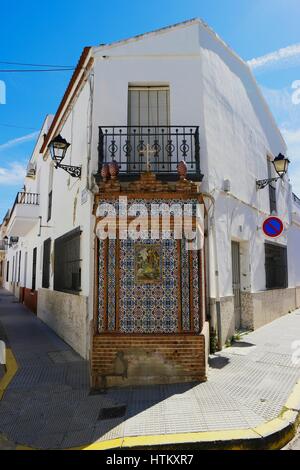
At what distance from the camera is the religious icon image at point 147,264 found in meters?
5.03

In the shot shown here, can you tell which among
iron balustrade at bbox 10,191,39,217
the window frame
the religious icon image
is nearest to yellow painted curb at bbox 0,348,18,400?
the religious icon image

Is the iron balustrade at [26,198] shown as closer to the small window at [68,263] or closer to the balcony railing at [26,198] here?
the balcony railing at [26,198]

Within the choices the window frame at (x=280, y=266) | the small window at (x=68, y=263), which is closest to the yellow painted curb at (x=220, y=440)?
the small window at (x=68, y=263)

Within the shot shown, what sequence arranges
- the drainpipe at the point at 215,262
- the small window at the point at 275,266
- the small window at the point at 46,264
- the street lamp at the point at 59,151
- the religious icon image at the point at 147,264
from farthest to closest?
the small window at the point at 46,264 → the small window at the point at 275,266 → the street lamp at the point at 59,151 → the drainpipe at the point at 215,262 → the religious icon image at the point at 147,264

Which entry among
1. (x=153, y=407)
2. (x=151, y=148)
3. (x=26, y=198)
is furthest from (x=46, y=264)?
(x=153, y=407)

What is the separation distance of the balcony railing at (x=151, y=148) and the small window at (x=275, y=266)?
478 centimetres

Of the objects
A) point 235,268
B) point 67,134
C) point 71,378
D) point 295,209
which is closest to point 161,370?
point 71,378

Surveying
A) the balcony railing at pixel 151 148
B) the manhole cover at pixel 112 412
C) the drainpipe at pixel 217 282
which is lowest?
the manhole cover at pixel 112 412

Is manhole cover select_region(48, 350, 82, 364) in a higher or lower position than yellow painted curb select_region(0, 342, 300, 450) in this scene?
lower

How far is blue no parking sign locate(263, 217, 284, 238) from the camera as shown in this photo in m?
6.92

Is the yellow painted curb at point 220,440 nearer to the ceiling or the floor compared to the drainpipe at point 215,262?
nearer to the floor

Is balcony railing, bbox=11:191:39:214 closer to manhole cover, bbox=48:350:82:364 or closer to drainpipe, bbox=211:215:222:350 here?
manhole cover, bbox=48:350:82:364

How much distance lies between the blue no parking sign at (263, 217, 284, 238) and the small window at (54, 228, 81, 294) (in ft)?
13.8
